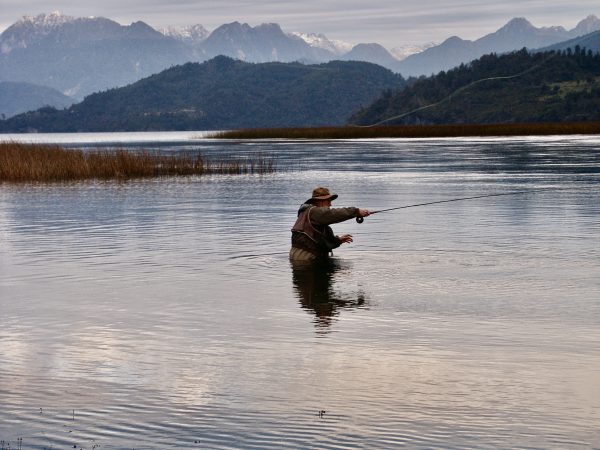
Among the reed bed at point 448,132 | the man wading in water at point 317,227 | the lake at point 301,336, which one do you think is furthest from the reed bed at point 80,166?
the reed bed at point 448,132

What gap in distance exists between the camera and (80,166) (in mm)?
57094

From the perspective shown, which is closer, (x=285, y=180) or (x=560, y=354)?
(x=560, y=354)

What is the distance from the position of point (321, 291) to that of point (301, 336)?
407 centimetres

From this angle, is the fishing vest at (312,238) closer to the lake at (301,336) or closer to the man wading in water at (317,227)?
the man wading in water at (317,227)

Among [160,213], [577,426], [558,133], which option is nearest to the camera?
[577,426]

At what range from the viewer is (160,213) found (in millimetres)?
35281

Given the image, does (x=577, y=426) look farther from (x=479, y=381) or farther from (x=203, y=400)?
(x=203, y=400)

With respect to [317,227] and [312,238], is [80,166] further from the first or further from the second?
[317,227]

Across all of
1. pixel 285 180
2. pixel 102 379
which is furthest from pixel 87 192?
pixel 102 379

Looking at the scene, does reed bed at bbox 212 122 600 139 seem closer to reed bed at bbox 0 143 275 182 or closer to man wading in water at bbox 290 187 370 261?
reed bed at bbox 0 143 275 182

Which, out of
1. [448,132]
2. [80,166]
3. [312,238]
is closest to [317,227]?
[312,238]

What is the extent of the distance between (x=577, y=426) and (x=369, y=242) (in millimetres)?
15889

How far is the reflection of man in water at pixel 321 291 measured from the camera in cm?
1620

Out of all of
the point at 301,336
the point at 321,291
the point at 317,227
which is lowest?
the point at 321,291
